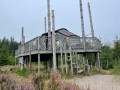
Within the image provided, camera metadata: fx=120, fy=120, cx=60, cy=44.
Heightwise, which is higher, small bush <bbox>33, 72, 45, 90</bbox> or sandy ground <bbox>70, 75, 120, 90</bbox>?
small bush <bbox>33, 72, 45, 90</bbox>

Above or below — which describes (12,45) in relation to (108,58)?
above

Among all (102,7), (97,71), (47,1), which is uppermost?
(102,7)

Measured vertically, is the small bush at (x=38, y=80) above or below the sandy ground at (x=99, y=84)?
above

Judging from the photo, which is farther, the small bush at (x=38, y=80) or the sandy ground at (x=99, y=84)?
the sandy ground at (x=99, y=84)

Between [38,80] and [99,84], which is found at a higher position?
[38,80]

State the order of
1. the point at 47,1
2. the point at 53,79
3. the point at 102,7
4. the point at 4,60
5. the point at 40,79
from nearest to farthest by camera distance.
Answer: the point at 53,79 → the point at 40,79 → the point at 47,1 → the point at 102,7 → the point at 4,60

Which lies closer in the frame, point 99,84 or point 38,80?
point 38,80

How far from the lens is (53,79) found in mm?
3236

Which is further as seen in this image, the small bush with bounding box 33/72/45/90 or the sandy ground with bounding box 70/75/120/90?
the sandy ground with bounding box 70/75/120/90

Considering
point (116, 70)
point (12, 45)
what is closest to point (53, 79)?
→ point (116, 70)

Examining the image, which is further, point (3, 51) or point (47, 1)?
point (3, 51)

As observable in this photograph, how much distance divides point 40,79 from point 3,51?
104ft

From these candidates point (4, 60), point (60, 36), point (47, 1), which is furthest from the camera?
point (4, 60)

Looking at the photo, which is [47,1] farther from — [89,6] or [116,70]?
[116,70]
